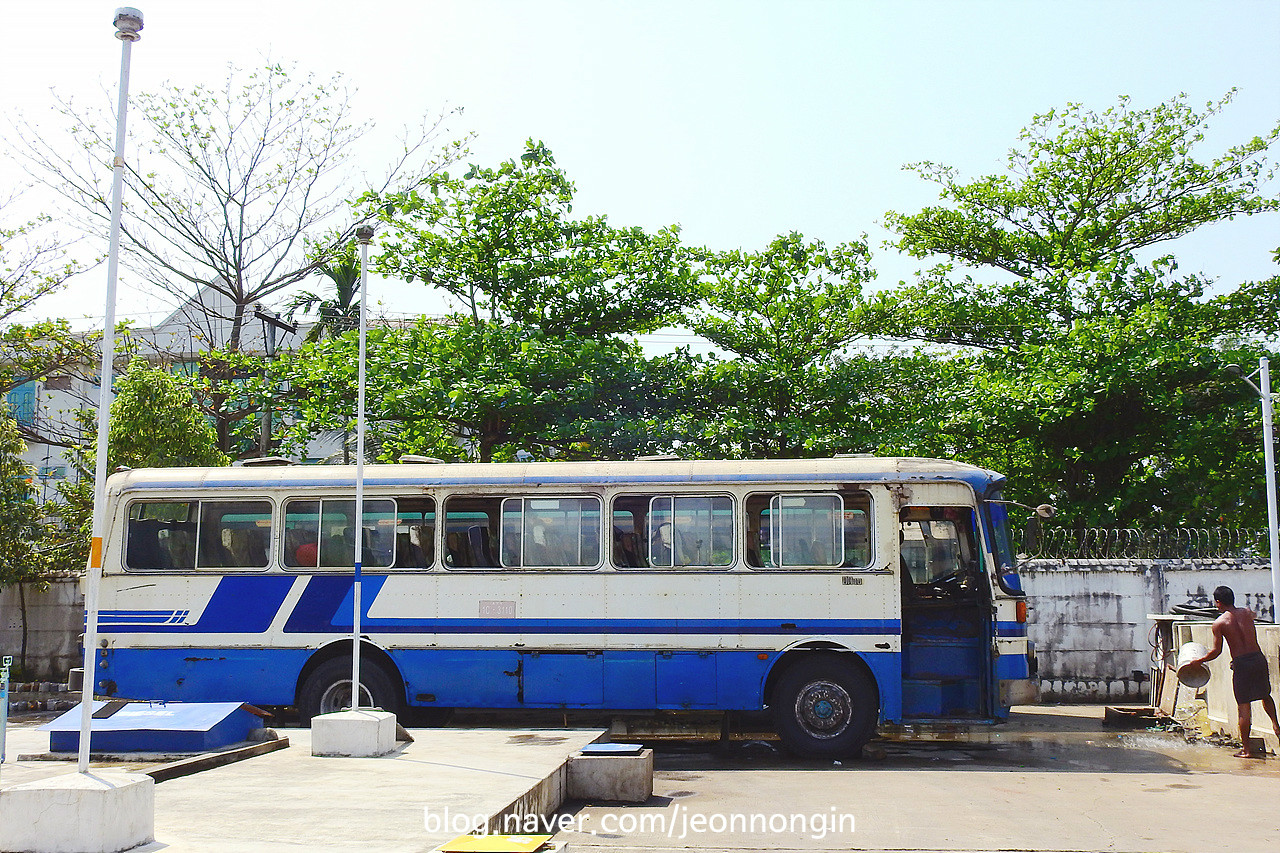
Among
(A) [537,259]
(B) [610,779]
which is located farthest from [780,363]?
(B) [610,779]

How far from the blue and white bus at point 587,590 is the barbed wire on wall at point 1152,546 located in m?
5.41

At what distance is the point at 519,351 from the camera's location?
18.5 meters

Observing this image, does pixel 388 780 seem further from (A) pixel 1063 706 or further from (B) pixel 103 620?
(A) pixel 1063 706

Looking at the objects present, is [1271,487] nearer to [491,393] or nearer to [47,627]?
[491,393]

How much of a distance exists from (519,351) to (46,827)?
43.0 ft

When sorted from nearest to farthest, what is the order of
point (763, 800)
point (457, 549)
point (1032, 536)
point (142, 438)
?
point (763, 800), point (457, 549), point (1032, 536), point (142, 438)

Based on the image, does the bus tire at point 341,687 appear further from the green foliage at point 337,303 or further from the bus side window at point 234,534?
the green foliage at point 337,303

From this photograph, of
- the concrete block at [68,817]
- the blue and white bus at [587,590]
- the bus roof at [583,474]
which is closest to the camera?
the concrete block at [68,817]

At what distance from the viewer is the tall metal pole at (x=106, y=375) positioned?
6184 millimetres

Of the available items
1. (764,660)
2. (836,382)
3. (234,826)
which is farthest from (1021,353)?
(234,826)

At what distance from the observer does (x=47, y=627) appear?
56.9 ft

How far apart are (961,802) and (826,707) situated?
2.57 meters

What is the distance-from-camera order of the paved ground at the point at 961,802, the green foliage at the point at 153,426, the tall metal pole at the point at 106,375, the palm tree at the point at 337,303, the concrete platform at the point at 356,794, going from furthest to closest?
the palm tree at the point at 337,303 < the green foliage at the point at 153,426 < the paved ground at the point at 961,802 < the concrete platform at the point at 356,794 < the tall metal pole at the point at 106,375

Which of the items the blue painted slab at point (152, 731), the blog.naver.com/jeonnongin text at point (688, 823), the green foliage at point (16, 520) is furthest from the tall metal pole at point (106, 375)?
the green foliage at point (16, 520)
